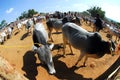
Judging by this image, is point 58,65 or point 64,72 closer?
point 64,72

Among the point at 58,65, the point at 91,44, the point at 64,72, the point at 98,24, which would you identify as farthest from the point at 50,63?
the point at 98,24

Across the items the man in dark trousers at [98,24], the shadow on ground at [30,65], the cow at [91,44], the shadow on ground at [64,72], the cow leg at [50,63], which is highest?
the man in dark trousers at [98,24]

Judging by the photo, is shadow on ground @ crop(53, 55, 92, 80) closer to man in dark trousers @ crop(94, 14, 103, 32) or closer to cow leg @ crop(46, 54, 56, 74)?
cow leg @ crop(46, 54, 56, 74)

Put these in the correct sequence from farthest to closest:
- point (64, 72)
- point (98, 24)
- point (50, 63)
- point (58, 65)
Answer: point (98, 24) → point (58, 65) → point (64, 72) → point (50, 63)

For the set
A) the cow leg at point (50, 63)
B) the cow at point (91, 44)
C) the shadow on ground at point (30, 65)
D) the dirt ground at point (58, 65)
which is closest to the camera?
the cow leg at point (50, 63)

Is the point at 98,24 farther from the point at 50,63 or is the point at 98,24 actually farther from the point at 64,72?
the point at 50,63

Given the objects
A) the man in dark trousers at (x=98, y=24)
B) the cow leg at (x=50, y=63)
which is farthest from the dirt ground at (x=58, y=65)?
the man in dark trousers at (x=98, y=24)

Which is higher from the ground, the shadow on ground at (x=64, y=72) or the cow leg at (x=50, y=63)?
the cow leg at (x=50, y=63)

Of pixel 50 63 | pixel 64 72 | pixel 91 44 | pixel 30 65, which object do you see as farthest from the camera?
pixel 30 65

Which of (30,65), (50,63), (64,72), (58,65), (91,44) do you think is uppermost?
(91,44)

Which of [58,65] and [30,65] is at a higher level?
[30,65]

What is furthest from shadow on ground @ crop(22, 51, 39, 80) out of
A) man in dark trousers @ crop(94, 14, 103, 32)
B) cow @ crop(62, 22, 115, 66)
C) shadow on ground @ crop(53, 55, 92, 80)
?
man in dark trousers @ crop(94, 14, 103, 32)

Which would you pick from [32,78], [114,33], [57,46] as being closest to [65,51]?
[57,46]

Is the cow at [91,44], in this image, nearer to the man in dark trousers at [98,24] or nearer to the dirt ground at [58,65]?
the dirt ground at [58,65]
